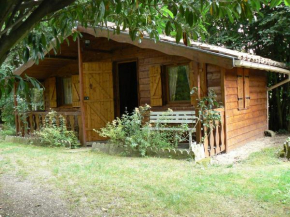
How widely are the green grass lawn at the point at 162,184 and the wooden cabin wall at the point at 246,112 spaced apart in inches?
50.8

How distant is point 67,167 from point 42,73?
6.32m

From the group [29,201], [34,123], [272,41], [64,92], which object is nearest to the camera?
[29,201]

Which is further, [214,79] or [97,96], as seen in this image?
[97,96]

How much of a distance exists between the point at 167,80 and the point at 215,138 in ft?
7.28

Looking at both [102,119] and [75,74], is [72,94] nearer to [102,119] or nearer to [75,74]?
[75,74]

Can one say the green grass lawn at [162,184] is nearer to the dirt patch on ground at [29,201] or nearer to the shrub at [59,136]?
the dirt patch on ground at [29,201]

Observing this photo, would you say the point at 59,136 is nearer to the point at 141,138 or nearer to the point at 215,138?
the point at 141,138

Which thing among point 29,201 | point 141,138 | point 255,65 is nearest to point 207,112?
point 141,138

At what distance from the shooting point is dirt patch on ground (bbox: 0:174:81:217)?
347cm

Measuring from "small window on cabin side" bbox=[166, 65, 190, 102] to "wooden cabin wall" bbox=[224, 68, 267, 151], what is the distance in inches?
43.4

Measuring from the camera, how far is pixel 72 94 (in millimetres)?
10555

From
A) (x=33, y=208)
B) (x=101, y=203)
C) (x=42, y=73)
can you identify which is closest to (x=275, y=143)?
(x=101, y=203)

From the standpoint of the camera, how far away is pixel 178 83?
8.09 metres

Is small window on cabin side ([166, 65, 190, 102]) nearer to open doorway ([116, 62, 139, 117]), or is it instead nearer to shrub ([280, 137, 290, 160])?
shrub ([280, 137, 290, 160])
